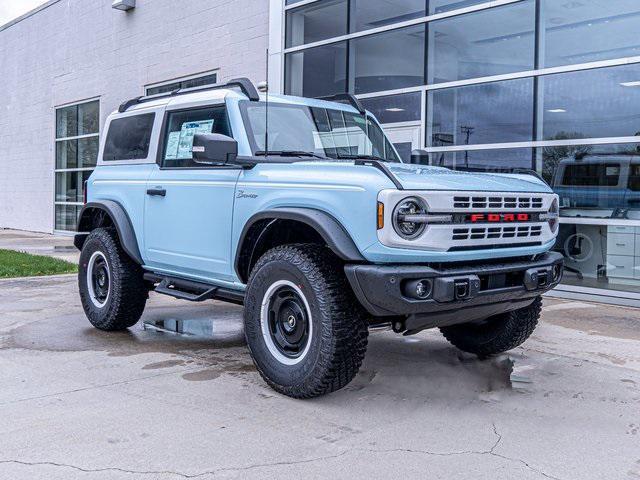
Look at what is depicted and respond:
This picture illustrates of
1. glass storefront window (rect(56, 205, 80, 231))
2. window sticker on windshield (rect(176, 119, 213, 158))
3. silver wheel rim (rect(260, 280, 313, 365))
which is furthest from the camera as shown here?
glass storefront window (rect(56, 205, 80, 231))

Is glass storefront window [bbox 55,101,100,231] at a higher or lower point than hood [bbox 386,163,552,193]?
higher

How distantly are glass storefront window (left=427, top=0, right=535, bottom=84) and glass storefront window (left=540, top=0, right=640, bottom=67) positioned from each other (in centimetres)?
25

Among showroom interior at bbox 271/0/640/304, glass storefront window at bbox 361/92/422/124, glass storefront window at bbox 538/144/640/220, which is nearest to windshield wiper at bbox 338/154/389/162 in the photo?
showroom interior at bbox 271/0/640/304

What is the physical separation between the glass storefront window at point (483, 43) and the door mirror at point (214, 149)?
633 centimetres

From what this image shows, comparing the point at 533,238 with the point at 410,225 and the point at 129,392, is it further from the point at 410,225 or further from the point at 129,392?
the point at 129,392

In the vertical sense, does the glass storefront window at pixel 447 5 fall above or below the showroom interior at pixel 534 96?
above

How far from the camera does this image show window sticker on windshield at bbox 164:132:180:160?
5805 millimetres

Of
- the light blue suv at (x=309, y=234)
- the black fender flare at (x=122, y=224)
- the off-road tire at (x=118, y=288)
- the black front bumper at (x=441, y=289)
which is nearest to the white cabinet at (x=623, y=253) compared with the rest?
the light blue suv at (x=309, y=234)

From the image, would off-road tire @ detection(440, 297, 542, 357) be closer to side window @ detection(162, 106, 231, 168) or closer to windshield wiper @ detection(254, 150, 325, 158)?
windshield wiper @ detection(254, 150, 325, 158)

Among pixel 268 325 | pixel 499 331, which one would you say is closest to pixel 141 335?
pixel 268 325

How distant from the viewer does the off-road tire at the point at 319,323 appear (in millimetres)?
4098

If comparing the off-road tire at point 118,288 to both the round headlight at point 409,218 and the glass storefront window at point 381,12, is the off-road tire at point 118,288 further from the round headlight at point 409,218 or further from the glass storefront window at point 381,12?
the glass storefront window at point 381,12

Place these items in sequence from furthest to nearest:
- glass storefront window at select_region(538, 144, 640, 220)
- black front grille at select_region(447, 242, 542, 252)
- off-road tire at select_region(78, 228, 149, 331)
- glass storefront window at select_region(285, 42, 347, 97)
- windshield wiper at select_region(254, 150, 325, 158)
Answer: glass storefront window at select_region(285, 42, 347, 97)
glass storefront window at select_region(538, 144, 640, 220)
off-road tire at select_region(78, 228, 149, 331)
windshield wiper at select_region(254, 150, 325, 158)
black front grille at select_region(447, 242, 542, 252)

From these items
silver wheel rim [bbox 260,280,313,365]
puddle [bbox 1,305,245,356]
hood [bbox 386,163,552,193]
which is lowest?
puddle [bbox 1,305,245,356]
